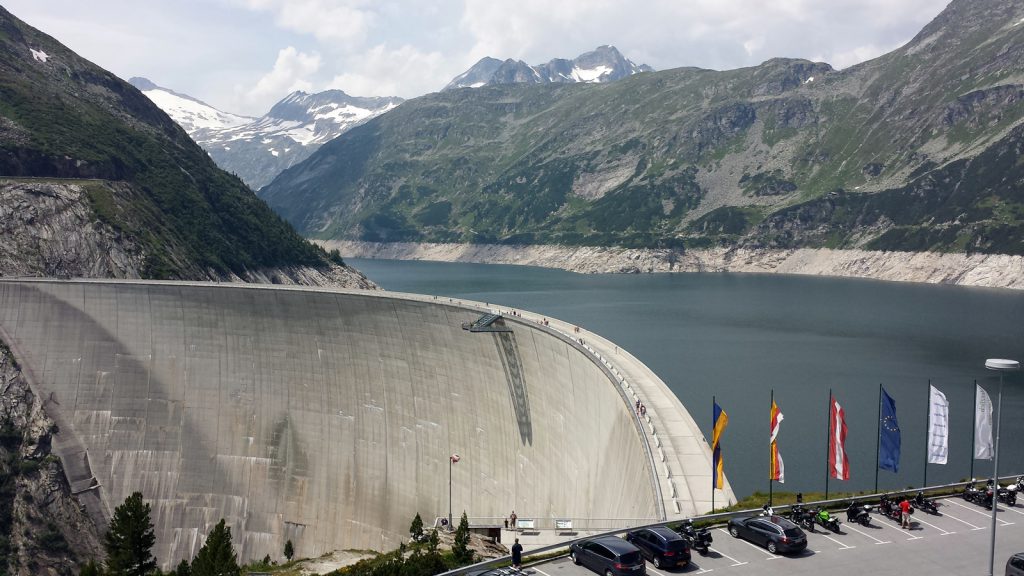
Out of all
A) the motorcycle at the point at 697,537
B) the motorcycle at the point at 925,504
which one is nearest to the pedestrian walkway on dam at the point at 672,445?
the motorcycle at the point at 697,537

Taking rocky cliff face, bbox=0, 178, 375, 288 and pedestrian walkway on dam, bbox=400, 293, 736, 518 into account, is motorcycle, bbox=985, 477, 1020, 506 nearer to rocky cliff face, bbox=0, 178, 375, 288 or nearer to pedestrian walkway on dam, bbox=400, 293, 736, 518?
pedestrian walkway on dam, bbox=400, 293, 736, 518

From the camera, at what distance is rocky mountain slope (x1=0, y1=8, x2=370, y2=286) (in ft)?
277

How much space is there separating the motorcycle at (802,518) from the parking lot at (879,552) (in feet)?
1.08

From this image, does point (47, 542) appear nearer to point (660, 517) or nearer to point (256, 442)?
point (256, 442)

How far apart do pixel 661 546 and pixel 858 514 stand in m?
7.52

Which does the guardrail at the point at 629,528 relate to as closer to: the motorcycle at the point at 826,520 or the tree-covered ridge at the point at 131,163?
the motorcycle at the point at 826,520

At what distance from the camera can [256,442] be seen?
210ft

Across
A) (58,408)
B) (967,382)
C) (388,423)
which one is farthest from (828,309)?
(58,408)

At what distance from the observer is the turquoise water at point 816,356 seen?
2361 inches

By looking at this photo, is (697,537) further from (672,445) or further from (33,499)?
(33,499)

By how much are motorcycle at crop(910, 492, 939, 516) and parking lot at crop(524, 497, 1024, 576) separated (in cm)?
25

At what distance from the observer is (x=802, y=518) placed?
25.4 meters

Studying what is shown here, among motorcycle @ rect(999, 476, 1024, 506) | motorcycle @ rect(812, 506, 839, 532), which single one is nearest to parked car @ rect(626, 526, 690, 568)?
motorcycle @ rect(812, 506, 839, 532)

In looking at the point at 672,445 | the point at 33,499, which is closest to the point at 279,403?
the point at 33,499
